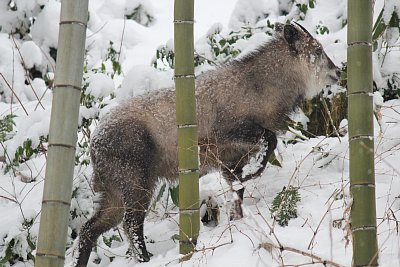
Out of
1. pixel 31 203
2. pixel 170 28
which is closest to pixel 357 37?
pixel 31 203

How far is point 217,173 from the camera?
623 centimetres

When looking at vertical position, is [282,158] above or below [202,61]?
below

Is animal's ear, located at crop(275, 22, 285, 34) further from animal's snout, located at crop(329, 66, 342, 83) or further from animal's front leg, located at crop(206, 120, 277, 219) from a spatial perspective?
animal's front leg, located at crop(206, 120, 277, 219)

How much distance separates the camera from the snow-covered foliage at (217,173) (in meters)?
3.84

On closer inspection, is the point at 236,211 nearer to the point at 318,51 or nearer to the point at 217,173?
the point at 217,173

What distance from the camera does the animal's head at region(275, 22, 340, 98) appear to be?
5.81 meters

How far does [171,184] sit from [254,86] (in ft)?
3.19

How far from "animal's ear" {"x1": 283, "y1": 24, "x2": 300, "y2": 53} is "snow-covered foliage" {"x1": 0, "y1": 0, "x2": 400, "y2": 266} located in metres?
0.45

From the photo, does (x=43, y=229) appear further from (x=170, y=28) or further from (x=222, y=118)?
(x=170, y=28)

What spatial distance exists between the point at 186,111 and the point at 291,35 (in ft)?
6.60

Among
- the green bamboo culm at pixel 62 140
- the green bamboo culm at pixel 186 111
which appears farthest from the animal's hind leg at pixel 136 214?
→ the green bamboo culm at pixel 62 140

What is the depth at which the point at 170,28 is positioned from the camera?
11492mm

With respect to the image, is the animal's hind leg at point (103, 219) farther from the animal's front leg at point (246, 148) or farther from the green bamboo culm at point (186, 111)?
the green bamboo culm at point (186, 111)

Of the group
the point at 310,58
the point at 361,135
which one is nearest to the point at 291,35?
the point at 310,58
